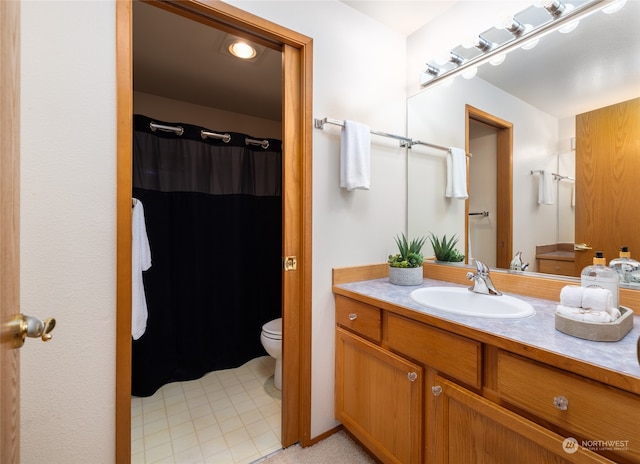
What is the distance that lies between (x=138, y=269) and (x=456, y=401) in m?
1.74

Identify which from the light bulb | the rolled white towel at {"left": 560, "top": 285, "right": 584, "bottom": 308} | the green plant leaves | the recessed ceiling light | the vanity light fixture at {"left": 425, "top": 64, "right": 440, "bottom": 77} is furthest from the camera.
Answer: the recessed ceiling light

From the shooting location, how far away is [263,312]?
99.2 inches

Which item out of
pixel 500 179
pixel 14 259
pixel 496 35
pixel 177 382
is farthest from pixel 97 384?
pixel 496 35

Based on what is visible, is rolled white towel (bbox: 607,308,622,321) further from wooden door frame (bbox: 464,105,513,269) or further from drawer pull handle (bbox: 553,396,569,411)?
wooden door frame (bbox: 464,105,513,269)

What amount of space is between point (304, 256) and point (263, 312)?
1.34 meters

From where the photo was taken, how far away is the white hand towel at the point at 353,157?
1447 millimetres

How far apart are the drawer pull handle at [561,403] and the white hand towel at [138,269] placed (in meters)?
1.88

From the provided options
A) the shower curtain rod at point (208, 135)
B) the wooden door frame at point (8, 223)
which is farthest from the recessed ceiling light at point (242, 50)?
the wooden door frame at point (8, 223)

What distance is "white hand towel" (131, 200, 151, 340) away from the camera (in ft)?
5.32

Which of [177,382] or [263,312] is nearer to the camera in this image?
[177,382]

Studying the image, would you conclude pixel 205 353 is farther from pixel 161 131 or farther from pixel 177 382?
pixel 161 131

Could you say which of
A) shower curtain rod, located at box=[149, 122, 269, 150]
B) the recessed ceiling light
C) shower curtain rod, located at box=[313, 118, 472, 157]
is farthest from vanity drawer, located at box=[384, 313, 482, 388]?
shower curtain rod, located at box=[149, 122, 269, 150]

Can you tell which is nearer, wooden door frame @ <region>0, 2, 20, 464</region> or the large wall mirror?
wooden door frame @ <region>0, 2, 20, 464</region>

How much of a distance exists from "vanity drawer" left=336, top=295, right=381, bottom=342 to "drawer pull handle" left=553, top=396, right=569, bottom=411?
0.62 metres
